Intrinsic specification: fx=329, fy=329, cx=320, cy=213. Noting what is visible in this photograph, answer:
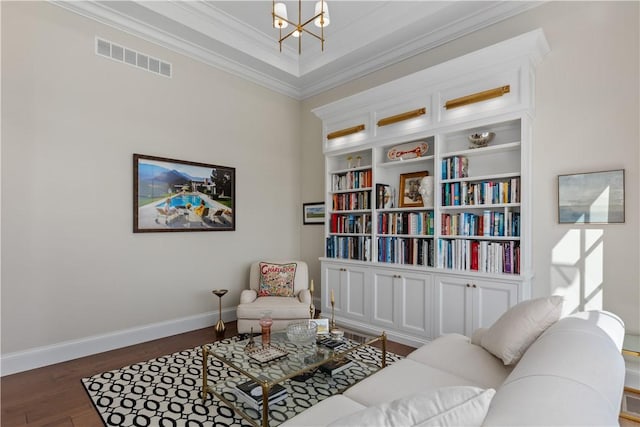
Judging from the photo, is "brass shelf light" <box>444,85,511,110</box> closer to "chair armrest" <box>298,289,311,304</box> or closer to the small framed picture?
the small framed picture

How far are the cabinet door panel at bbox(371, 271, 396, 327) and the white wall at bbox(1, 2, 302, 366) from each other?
1.82 meters

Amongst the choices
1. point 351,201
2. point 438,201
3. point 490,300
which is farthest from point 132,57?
point 490,300

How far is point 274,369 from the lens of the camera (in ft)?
6.70

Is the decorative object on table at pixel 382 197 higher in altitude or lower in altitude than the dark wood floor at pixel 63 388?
higher

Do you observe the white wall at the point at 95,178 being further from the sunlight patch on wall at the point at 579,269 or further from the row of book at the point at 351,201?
the sunlight patch on wall at the point at 579,269

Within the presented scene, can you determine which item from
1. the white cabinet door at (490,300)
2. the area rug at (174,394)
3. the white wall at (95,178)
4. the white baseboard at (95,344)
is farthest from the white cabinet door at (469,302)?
the white baseboard at (95,344)

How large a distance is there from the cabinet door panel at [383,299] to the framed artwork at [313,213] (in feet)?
4.71

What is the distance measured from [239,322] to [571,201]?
3.38m

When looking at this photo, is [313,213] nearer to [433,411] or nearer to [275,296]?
[275,296]

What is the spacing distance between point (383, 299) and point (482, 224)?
4.37 ft

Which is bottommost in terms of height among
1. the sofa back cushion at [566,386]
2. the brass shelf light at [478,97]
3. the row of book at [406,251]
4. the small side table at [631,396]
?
the small side table at [631,396]

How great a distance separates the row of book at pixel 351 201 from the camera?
13.1 feet

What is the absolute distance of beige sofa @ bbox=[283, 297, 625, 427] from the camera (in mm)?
840

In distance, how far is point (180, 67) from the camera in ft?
12.7
